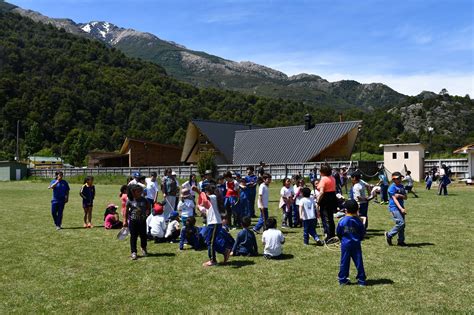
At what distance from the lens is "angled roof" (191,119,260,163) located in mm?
50219

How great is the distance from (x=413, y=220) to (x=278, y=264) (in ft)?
23.6

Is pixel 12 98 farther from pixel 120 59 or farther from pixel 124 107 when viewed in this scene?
pixel 120 59

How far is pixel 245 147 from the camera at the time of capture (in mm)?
49625

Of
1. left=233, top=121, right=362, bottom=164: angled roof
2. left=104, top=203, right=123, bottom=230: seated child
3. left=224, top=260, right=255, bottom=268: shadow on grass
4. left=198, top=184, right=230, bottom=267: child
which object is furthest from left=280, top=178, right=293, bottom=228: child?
left=233, top=121, right=362, bottom=164: angled roof

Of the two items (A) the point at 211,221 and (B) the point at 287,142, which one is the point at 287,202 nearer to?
(A) the point at 211,221

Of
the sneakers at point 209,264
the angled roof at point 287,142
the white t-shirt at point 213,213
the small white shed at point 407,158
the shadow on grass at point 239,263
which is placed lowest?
the shadow on grass at point 239,263

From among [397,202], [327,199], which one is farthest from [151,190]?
[397,202]

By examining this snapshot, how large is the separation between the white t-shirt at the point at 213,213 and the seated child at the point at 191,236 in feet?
5.81

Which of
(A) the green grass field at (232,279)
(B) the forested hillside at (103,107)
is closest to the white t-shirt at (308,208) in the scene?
(A) the green grass field at (232,279)

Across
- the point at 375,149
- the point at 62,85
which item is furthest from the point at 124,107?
the point at 375,149

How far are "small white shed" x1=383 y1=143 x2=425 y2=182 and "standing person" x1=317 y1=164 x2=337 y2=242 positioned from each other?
23.2 metres

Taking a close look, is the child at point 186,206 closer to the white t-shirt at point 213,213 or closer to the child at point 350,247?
the white t-shirt at point 213,213

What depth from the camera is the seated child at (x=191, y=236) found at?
1064 cm

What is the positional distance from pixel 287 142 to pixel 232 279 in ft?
127
